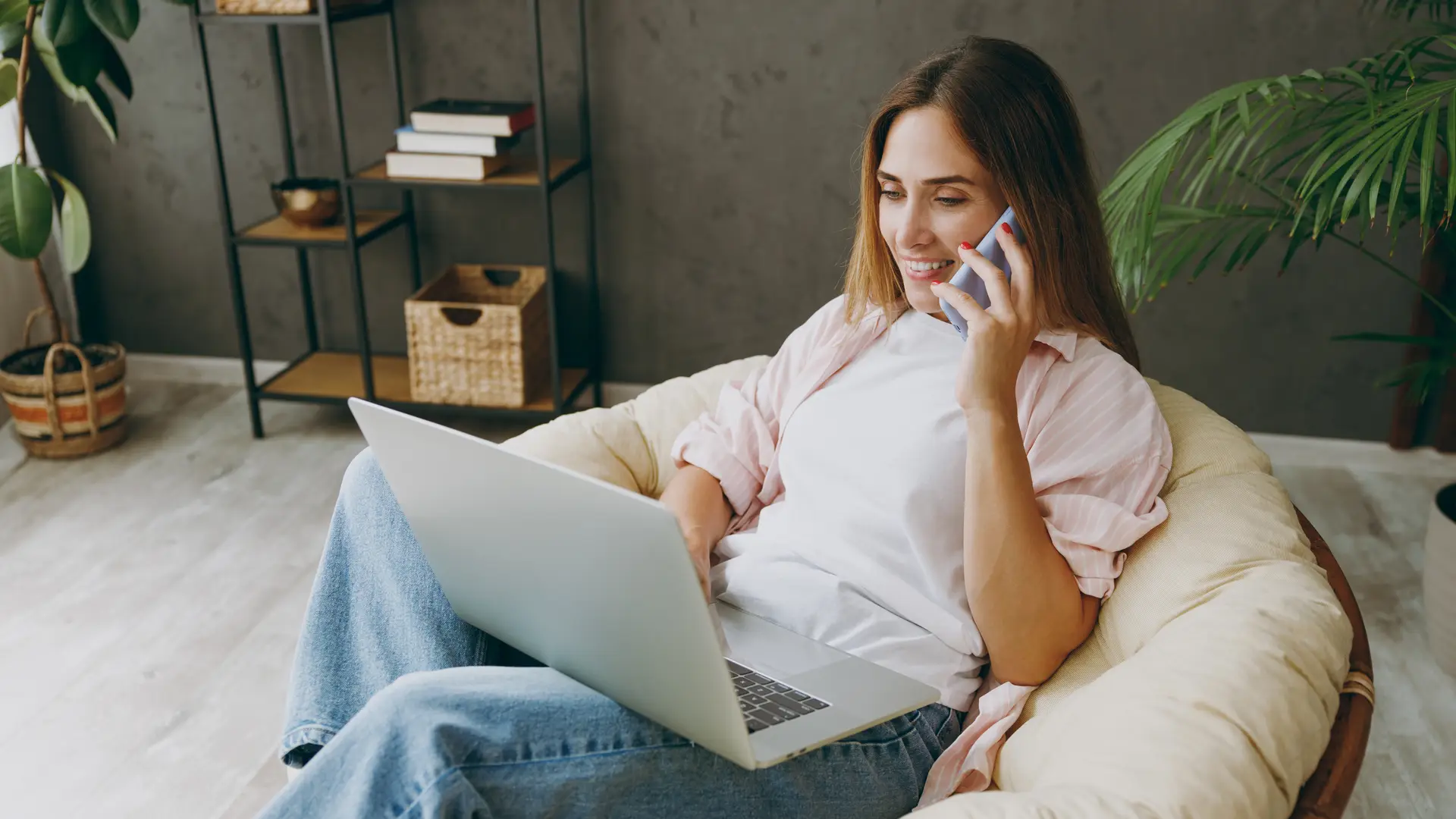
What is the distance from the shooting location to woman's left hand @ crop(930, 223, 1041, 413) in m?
1.22

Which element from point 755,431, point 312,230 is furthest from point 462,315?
point 755,431

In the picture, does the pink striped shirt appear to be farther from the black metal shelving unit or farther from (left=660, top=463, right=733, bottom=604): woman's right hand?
the black metal shelving unit

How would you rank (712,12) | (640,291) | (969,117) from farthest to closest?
(640,291)
(712,12)
(969,117)

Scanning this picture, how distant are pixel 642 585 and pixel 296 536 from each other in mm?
1831

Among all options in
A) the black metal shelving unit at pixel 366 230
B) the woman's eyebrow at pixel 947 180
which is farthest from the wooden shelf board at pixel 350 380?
the woman's eyebrow at pixel 947 180

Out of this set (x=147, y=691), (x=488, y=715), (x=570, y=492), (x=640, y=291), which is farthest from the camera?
(x=640, y=291)

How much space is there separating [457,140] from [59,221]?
1.03 m

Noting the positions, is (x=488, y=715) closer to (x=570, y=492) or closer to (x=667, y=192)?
(x=570, y=492)

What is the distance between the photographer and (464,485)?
42.4 inches

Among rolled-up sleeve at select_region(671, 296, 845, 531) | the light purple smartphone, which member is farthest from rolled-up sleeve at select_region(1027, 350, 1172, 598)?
rolled-up sleeve at select_region(671, 296, 845, 531)

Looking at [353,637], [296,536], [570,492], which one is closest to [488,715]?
[570,492]

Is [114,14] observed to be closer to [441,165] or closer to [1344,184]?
[441,165]

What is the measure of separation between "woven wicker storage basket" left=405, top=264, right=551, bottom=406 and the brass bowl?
29cm

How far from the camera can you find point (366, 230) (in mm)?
2945
